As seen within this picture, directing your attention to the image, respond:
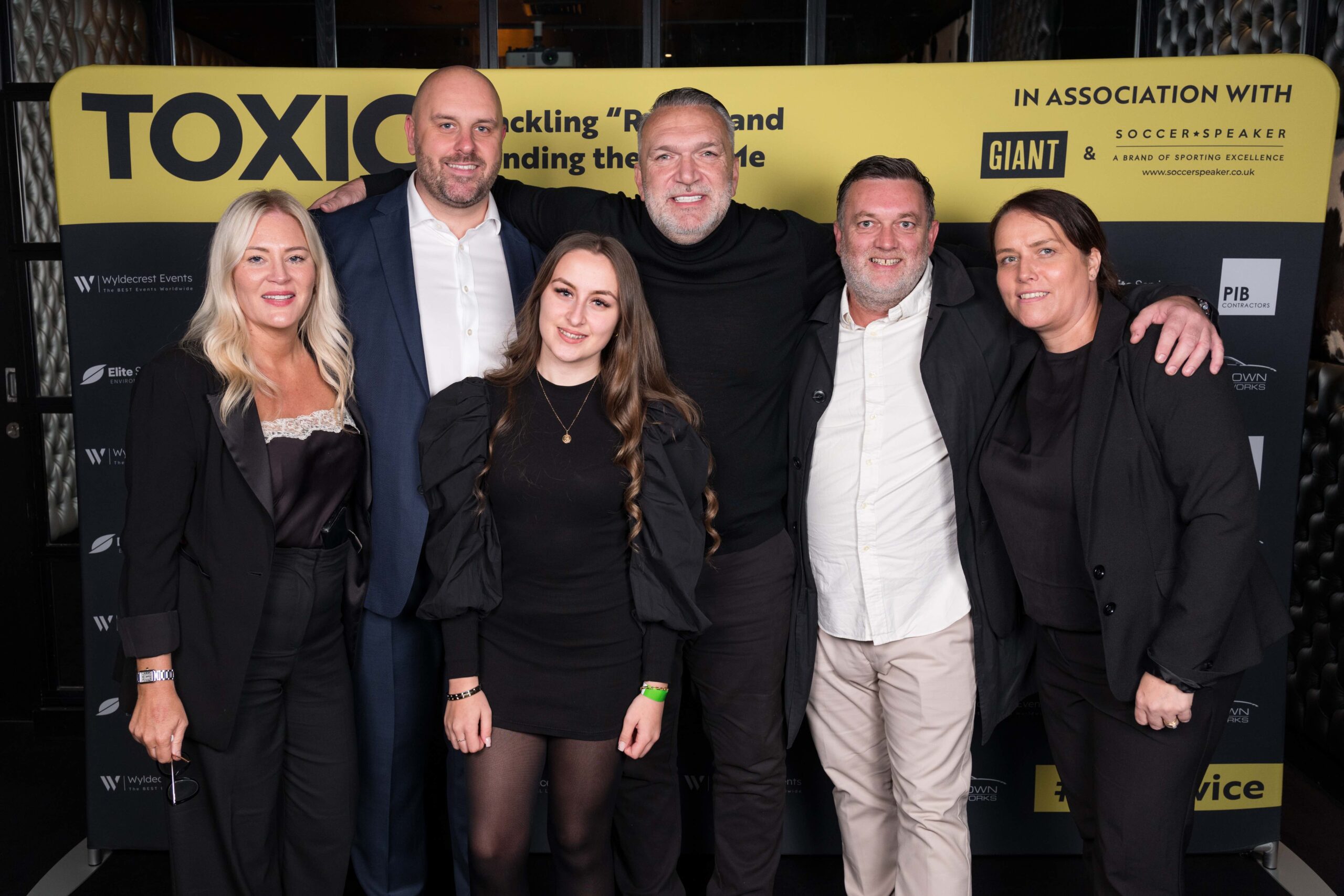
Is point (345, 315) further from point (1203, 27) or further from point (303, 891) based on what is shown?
point (1203, 27)

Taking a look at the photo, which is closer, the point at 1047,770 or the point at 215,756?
the point at 215,756

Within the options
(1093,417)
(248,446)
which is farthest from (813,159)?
(248,446)

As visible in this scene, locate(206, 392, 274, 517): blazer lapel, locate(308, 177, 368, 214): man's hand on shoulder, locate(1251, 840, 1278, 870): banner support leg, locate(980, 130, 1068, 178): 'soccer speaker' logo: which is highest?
locate(980, 130, 1068, 178): 'soccer speaker' logo

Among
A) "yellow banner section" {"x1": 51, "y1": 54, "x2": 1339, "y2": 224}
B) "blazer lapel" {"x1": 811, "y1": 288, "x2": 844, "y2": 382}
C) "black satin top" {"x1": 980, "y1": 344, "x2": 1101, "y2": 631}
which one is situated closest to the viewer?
"black satin top" {"x1": 980, "y1": 344, "x2": 1101, "y2": 631}

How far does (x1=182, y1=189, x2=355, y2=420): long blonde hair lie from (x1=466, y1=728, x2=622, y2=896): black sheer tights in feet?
2.89

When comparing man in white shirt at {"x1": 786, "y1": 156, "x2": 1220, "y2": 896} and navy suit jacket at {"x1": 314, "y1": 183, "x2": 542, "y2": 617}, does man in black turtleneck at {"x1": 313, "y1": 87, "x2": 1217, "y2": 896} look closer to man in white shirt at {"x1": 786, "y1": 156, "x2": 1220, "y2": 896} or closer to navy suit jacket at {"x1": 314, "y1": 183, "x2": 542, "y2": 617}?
man in white shirt at {"x1": 786, "y1": 156, "x2": 1220, "y2": 896}

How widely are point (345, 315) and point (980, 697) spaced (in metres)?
1.93

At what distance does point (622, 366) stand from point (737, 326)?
0.44 metres

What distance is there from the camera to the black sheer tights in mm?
2039

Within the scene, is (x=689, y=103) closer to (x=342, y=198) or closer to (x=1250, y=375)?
(x=342, y=198)

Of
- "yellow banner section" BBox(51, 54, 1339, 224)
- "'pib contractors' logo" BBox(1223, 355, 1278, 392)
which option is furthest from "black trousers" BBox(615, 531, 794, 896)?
"'pib contractors' logo" BBox(1223, 355, 1278, 392)

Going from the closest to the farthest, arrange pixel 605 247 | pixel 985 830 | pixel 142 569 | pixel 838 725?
pixel 142 569 → pixel 605 247 → pixel 838 725 → pixel 985 830

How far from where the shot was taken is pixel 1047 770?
3162 mm

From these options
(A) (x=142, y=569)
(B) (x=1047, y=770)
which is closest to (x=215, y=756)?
(A) (x=142, y=569)
